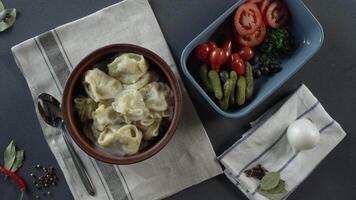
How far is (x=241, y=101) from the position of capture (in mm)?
1062

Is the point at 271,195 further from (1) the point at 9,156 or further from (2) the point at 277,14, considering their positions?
(1) the point at 9,156

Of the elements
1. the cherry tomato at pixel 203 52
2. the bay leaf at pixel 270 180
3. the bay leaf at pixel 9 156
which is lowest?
the bay leaf at pixel 270 180

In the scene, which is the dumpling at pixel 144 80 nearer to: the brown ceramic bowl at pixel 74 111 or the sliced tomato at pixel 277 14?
the brown ceramic bowl at pixel 74 111

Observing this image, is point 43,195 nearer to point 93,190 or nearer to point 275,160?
point 93,190

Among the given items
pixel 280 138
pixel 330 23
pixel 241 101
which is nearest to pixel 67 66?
pixel 241 101

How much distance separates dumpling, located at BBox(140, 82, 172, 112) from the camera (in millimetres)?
977

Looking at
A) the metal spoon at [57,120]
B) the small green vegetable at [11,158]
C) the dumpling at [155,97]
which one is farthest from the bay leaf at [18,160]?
the dumpling at [155,97]

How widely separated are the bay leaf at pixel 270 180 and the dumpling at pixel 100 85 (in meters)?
0.40

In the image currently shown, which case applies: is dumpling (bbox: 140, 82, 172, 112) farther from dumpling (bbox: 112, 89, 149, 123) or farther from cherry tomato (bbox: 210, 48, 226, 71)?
cherry tomato (bbox: 210, 48, 226, 71)

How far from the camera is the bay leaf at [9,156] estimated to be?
1093mm

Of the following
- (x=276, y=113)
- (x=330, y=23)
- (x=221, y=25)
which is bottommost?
(x=276, y=113)

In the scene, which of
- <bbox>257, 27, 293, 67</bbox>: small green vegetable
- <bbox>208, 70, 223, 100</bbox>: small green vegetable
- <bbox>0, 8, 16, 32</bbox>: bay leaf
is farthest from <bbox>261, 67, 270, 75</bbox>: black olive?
<bbox>0, 8, 16, 32</bbox>: bay leaf

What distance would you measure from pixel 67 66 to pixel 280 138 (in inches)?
20.6

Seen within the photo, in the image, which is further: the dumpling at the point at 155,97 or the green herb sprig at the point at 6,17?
the green herb sprig at the point at 6,17
